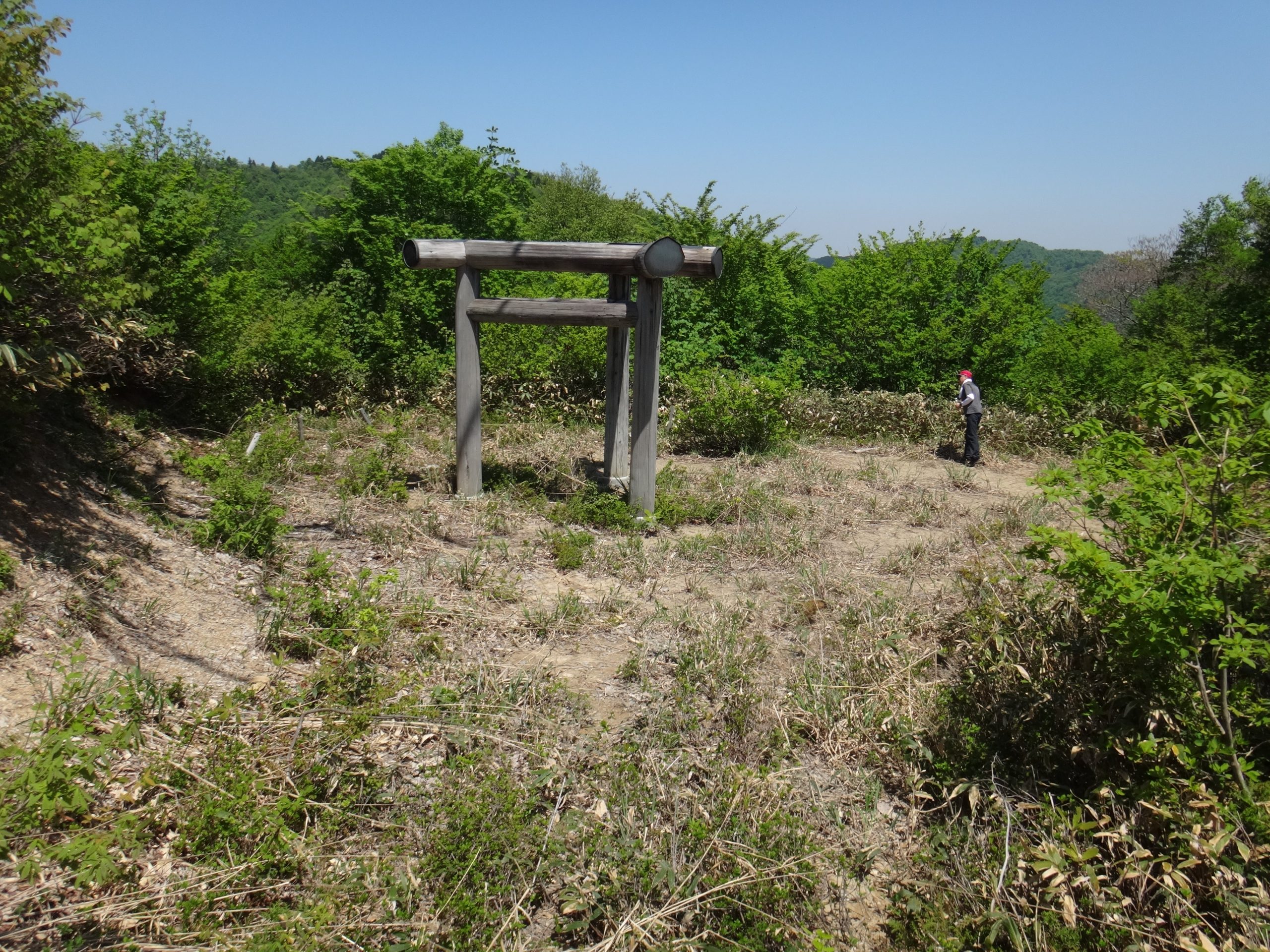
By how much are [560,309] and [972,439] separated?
578cm

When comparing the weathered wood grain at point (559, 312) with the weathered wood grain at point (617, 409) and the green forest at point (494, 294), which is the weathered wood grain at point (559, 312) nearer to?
the weathered wood grain at point (617, 409)

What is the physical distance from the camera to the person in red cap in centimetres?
1085

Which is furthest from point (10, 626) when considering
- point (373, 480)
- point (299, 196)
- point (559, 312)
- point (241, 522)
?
point (299, 196)

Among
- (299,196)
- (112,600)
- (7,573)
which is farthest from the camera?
(299,196)

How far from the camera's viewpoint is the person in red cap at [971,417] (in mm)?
10852

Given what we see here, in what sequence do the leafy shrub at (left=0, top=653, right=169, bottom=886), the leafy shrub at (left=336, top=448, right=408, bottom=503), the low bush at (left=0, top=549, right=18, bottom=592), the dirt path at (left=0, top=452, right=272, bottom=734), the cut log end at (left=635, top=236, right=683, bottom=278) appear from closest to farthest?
the leafy shrub at (left=0, top=653, right=169, bottom=886) < the dirt path at (left=0, top=452, right=272, bottom=734) < the low bush at (left=0, top=549, right=18, bottom=592) < the cut log end at (left=635, top=236, right=683, bottom=278) < the leafy shrub at (left=336, top=448, right=408, bottom=503)

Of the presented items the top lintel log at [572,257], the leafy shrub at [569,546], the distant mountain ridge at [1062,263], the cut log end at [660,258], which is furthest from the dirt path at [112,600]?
the distant mountain ridge at [1062,263]

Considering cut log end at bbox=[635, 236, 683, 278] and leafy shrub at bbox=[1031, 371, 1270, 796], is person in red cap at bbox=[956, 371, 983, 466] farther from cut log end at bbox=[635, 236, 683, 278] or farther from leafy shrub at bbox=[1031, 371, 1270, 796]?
leafy shrub at bbox=[1031, 371, 1270, 796]

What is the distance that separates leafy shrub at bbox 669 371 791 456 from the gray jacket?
220 cm

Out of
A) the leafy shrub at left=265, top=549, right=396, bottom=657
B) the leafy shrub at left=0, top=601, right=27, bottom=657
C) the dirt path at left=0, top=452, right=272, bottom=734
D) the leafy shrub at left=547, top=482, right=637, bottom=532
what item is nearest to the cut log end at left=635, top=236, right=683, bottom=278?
the leafy shrub at left=547, top=482, right=637, bottom=532

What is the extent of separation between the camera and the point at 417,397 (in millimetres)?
11859

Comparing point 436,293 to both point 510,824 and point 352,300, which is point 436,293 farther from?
point 510,824

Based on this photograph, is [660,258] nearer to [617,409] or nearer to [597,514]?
[617,409]

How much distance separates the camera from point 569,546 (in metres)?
6.74
